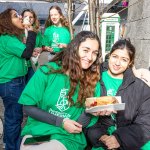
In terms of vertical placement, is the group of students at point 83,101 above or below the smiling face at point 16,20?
below

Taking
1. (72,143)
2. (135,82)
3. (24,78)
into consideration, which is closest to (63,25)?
(24,78)

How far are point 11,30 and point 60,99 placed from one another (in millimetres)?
1332

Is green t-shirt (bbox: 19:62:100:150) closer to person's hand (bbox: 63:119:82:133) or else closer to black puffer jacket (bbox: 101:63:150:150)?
person's hand (bbox: 63:119:82:133)

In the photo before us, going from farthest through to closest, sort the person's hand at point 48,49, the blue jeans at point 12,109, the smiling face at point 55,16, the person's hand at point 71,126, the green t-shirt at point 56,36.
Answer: the green t-shirt at point 56,36 < the smiling face at point 55,16 < the person's hand at point 48,49 < the blue jeans at point 12,109 < the person's hand at point 71,126

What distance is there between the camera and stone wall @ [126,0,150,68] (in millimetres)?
4512

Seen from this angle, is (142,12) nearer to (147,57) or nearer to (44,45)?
(147,57)

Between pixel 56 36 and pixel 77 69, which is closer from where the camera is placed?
pixel 77 69

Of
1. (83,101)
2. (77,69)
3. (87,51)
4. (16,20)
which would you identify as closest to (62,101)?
(83,101)

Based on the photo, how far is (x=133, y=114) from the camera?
2.95m

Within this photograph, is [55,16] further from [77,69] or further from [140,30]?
[77,69]

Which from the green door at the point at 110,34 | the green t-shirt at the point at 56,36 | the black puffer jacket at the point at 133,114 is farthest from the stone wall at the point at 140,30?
the green door at the point at 110,34

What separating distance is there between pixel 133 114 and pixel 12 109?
5.05 feet

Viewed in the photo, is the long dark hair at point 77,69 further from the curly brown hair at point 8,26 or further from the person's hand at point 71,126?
the curly brown hair at point 8,26

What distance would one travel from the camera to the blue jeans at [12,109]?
3.73 m
